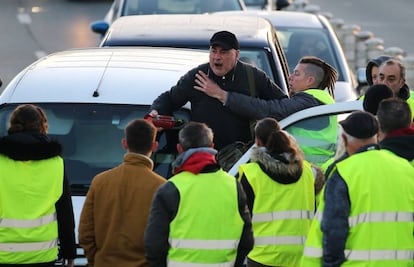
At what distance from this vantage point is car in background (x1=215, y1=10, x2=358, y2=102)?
1541 centimetres

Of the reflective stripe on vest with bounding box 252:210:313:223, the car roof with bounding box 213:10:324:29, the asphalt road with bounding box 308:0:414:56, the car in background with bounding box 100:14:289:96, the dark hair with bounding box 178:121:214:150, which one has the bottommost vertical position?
the asphalt road with bounding box 308:0:414:56

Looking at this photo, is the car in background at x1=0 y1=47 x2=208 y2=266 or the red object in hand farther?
the car in background at x1=0 y1=47 x2=208 y2=266

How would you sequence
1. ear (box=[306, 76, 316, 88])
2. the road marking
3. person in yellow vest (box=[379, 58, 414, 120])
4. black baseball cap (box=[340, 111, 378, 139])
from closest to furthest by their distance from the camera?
black baseball cap (box=[340, 111, 378, 139]) → ear (box=[306, 76, 316, 88]) → person in yellow vest (box=[379, 58, 414, 120]) → the road marking

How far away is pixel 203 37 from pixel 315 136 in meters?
3.42

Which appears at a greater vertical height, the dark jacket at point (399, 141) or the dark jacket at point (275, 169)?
the dark jacket at point (399, 141)

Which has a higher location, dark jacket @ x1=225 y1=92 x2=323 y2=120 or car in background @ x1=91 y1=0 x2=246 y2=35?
dark jacket @ x1=225 y1=92 x2=323 y2=120

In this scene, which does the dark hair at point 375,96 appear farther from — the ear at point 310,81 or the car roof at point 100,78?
the car roof at point 100,78

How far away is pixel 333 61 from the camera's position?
15555 millimetres

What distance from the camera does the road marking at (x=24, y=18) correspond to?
102 feet

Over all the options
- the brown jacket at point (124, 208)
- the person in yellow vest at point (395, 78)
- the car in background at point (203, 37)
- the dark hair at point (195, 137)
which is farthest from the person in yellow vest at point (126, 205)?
the car in background at point (203, 37)

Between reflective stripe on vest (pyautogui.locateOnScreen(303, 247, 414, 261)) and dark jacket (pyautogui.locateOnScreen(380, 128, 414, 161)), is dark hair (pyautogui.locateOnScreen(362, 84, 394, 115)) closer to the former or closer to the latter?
dark jacket (pyautogui.locateOnScreen(380, 128, 414, 161))

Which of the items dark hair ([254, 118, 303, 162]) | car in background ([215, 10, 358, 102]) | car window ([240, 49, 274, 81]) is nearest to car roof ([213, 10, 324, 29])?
car in background ([215, 10, 358, 102])

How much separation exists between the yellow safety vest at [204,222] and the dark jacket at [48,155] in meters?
0.94

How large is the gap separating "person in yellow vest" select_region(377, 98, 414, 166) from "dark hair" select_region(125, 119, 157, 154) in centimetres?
124
